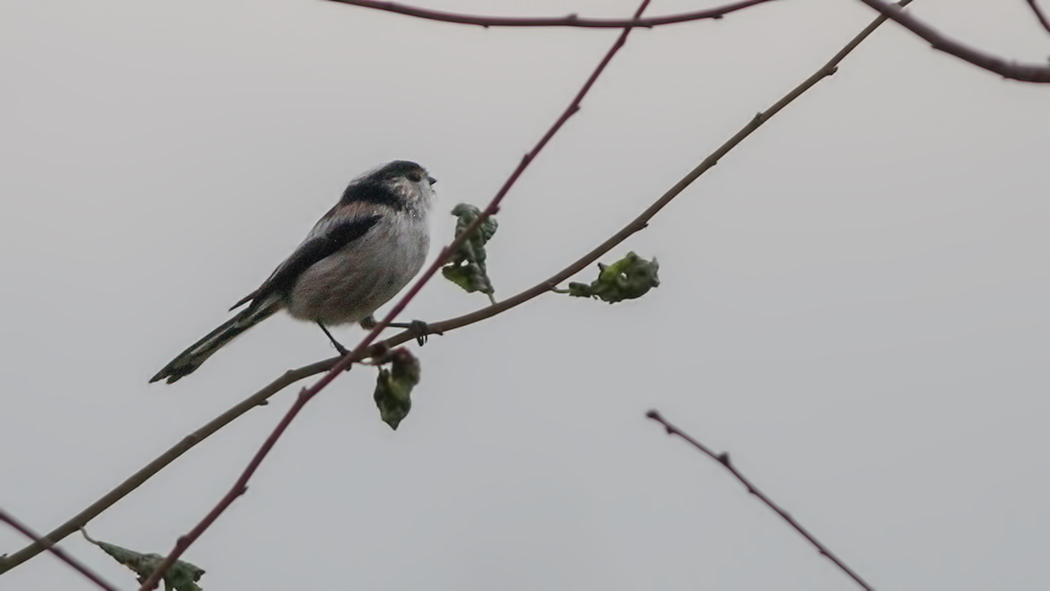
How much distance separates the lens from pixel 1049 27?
72.8 inches

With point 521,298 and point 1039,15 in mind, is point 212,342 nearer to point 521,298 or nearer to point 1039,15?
point 521,298

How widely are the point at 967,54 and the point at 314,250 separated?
5.43m

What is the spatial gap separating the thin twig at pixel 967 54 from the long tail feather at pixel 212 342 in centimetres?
443

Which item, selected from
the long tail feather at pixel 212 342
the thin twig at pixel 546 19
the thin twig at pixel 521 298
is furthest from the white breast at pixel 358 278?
the thin twig at pixel 546 19

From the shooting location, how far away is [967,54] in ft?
5.23

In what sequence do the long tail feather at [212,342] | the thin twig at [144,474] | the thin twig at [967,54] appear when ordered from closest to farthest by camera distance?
the thin twig at [967,54], the thin twig at [144,474], the long tail feather at [212,342]

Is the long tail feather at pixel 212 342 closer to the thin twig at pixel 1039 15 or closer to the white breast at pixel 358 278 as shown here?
the white breast at pixel 358 278

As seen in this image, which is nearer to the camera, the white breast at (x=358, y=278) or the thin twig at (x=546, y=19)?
the thin twig at (x=546, y=19)

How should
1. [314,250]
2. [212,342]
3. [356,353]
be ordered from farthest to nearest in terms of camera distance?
[314,250], [212,342], [356,353]

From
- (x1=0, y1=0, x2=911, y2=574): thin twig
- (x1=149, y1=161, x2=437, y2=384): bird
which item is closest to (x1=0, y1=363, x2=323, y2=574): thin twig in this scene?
(x1=0, y1=0, x2=911, y2=574): thin twig

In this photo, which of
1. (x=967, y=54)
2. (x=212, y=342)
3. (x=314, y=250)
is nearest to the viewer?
(x=967, y=54)

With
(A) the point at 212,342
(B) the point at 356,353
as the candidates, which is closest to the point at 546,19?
(B) the point at 356,353

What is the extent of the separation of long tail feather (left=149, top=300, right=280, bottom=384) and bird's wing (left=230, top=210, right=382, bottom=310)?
7 cm

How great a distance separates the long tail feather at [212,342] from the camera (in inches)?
219
